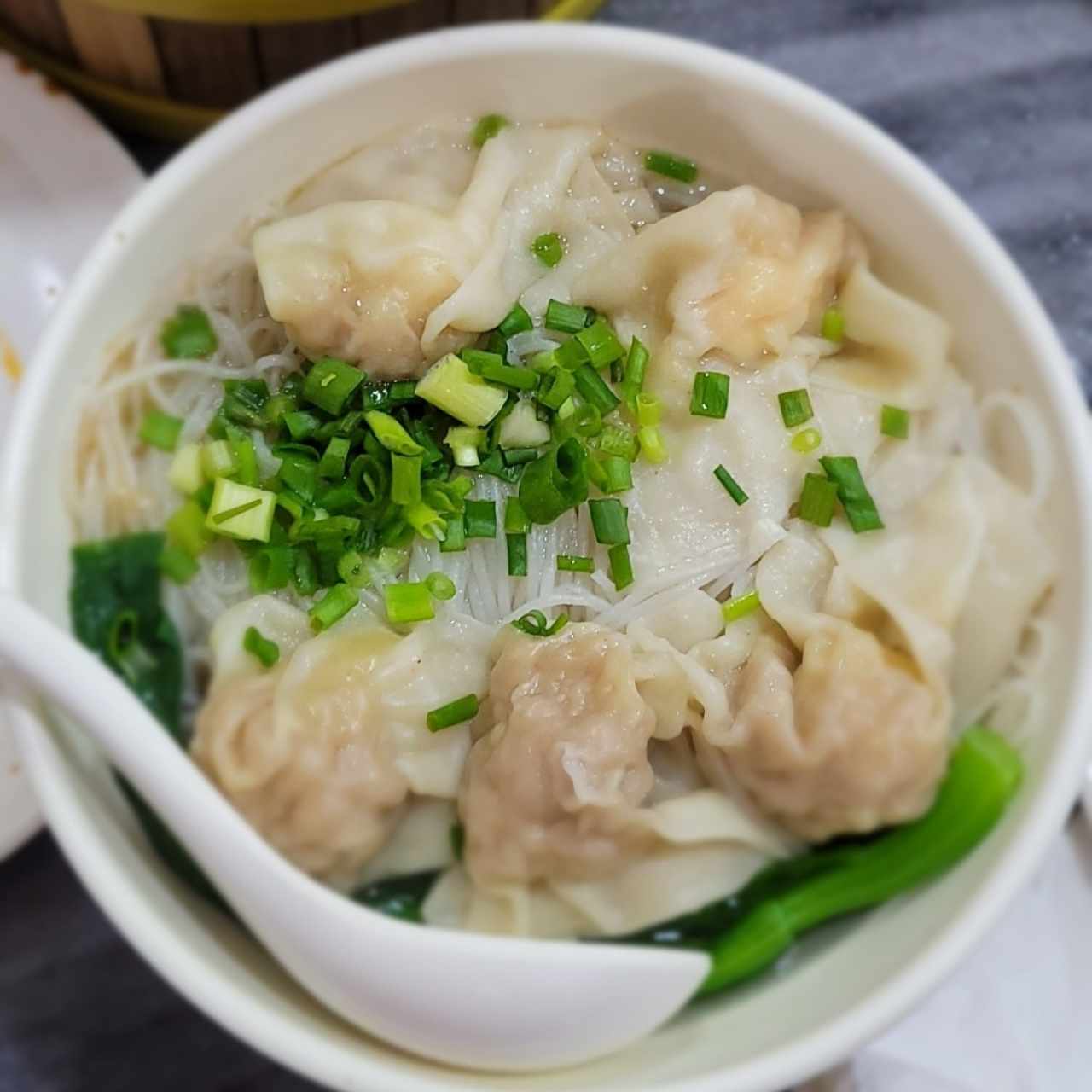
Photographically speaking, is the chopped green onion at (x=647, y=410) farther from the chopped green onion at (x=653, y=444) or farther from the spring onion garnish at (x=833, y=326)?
the spring onion garnish at (x=833, y=326)

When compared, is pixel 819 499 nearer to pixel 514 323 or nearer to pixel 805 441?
pixel 805 441

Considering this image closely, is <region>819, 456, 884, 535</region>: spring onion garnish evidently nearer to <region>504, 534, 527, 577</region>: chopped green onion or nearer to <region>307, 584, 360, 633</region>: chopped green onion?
<region>504, 534, 527, 577</region>: chopped green onion

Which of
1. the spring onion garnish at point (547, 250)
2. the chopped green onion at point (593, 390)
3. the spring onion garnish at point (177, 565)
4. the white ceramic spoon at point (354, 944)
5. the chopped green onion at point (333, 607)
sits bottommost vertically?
the white ceramic spoon at point (354, 944)

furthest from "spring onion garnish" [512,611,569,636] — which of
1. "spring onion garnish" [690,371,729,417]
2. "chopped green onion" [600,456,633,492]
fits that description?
"spring onion garnish" [690,371,729,417]

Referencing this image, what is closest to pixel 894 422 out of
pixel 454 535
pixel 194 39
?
pixel 454 535

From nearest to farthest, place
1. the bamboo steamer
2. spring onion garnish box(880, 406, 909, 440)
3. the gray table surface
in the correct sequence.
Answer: spring onion garnish box(880, 406, 909, 440) < the bamboo steamer < the gray table surface

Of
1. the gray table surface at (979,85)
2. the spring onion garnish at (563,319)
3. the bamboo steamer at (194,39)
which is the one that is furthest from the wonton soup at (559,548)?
the gray table surface at (979,85)
